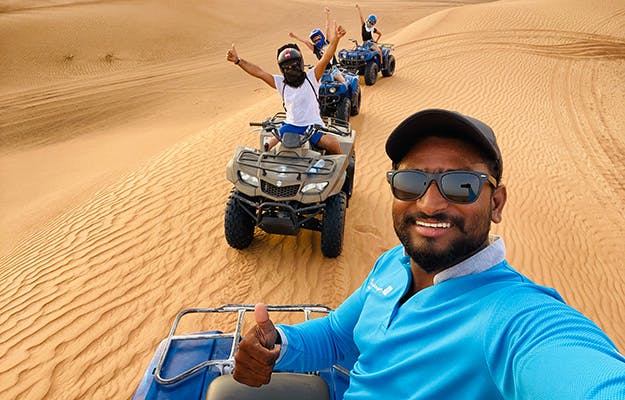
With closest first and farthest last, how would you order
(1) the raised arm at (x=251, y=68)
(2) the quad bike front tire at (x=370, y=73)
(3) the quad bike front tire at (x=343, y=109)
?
1. (1) the raised arm at (x=251, y=68)
2. (3) the quad bike front tire at (x=343, y=109)
3. (2) the quad bike front tire at (x=370, y=73)

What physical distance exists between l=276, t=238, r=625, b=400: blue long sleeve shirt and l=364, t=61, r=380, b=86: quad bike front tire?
10.4 m

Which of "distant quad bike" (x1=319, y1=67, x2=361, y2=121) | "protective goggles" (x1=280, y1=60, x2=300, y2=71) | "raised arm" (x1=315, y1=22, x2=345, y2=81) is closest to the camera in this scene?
"protective goggles" (x1=280, y1=60, x2=300, y2=71)

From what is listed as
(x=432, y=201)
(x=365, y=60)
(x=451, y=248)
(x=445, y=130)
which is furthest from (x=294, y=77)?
(x=365, y=60)

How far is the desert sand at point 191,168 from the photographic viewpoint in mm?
3637

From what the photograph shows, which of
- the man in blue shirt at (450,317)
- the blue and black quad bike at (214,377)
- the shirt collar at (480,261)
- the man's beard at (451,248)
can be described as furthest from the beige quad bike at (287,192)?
the shirt collar at (480,261)

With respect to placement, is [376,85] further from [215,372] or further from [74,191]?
[215,372]

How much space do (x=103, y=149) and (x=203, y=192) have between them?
607 cm

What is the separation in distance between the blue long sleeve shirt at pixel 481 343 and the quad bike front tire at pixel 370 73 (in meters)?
10.4

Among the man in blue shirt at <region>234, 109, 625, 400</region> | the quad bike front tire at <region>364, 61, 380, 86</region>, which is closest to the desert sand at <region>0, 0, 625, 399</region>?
the quad bike front tire at <region>364, 61, 380, 86</region>

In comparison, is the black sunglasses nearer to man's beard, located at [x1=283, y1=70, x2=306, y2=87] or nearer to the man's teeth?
the man's teeth

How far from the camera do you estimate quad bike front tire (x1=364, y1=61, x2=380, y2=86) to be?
439 inches

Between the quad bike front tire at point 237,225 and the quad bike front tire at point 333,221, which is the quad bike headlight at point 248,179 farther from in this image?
the quad bike front tire at point 333,221

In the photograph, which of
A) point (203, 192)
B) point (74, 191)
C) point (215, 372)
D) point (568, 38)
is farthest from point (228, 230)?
point (568, 38)

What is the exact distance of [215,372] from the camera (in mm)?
1995
